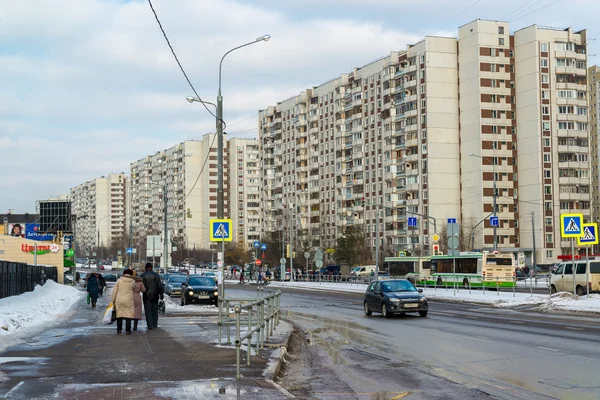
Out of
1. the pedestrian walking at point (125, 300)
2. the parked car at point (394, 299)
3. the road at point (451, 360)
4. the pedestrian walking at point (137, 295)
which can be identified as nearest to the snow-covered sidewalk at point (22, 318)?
the pedestrian walking at point (125, 300)

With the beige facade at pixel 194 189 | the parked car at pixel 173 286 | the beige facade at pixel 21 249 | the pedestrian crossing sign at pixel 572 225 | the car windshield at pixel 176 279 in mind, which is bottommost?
the parked car at pixel 173 286

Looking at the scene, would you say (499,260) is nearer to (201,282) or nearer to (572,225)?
(572,225)

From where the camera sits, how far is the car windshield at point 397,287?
28583 millimetres

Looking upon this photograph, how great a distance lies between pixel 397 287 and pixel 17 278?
1876 centimetres

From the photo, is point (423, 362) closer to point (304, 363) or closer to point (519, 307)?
point (304, 363)

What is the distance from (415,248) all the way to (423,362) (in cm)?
8992

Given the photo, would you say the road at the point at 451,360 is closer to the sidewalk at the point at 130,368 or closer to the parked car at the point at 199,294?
the sidewalk at the point at 130,368

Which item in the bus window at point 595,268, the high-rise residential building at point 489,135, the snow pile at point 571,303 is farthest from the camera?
the high-rise residential building at point 489,135

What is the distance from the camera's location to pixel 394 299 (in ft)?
90.7

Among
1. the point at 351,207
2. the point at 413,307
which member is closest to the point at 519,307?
the point at 413,307

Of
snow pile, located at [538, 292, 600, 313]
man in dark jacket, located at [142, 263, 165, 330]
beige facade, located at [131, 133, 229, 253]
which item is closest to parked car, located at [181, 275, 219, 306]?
snow pile, located at [538, 292, 600, 313]

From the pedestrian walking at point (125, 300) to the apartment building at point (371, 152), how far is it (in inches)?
2700

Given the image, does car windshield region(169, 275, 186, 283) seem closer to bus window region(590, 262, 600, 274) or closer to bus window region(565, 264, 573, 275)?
bus window region(565, 264, 573, 275)

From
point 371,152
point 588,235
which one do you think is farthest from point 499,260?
point 371,152
